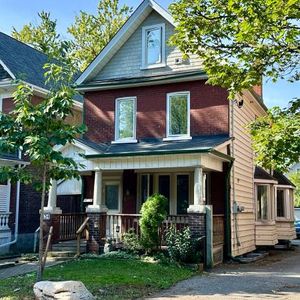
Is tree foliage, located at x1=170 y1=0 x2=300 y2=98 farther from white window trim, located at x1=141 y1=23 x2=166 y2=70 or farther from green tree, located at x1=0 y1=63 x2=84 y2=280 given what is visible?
white window trim, located at x1=141 y1=23 x2=166 y2=70

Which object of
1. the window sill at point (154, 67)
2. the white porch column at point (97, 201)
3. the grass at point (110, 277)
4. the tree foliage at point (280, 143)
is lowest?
the grass at point (110, 277)

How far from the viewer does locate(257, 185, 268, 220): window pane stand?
19703mm

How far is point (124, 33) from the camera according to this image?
18.4 meters

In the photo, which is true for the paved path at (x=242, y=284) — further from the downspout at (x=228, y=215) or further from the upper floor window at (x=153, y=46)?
the upper floor window at (x=153, y=46)

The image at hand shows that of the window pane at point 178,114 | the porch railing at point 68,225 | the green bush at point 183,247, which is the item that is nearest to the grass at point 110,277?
the green bush at point 183,247

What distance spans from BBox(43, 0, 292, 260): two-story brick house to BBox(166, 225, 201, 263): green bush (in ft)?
1.52

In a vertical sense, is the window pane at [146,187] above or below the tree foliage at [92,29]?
below

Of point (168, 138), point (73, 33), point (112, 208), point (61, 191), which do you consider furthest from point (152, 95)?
point (73, 33)

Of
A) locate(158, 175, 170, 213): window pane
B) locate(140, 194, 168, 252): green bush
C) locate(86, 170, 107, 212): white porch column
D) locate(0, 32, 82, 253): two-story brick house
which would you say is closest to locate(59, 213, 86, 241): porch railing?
locate(86, 170, 107, 212): white porch column

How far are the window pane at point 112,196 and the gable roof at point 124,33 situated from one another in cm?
466

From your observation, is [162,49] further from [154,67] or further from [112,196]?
[112,196]

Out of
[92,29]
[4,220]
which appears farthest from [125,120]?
[92,29]

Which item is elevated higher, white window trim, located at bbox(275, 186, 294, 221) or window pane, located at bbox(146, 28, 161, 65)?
window pane, located at bbox(146, 28, 161, 65)

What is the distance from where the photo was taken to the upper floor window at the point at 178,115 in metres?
17.0
